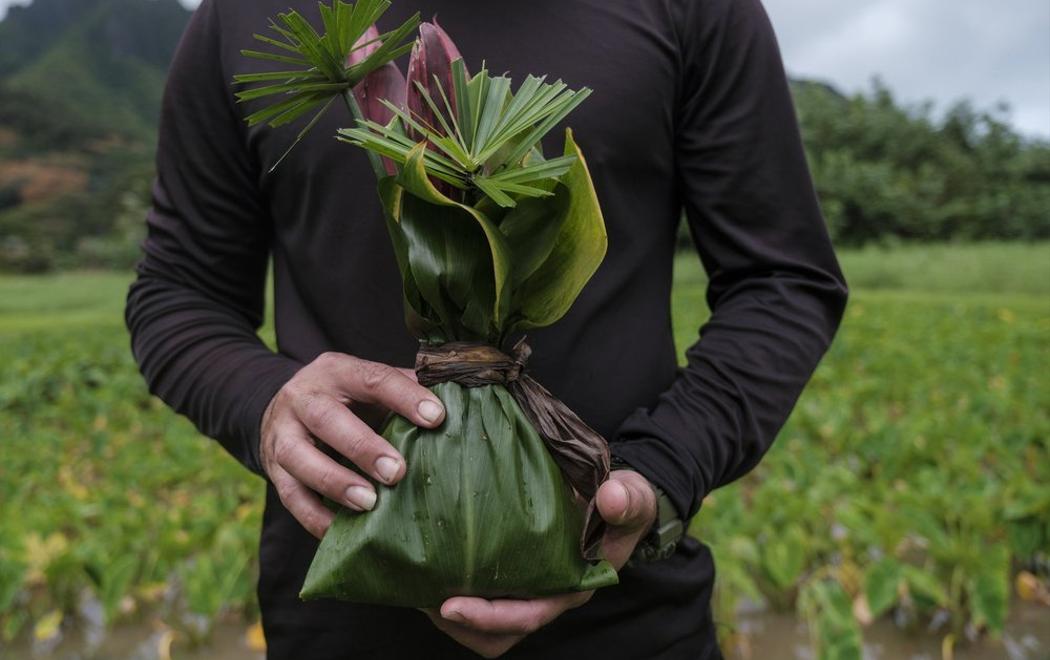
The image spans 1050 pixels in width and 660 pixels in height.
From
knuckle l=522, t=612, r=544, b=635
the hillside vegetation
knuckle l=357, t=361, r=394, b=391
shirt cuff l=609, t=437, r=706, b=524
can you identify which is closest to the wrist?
shirt cuff l=609, t=437, r=706, b=524

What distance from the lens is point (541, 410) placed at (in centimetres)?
82

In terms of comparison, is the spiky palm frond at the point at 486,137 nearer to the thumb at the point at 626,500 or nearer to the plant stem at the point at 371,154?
the plant stem at the point at 371,154

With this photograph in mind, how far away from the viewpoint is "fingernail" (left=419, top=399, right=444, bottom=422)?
2.53 feet

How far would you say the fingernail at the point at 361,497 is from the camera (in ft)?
2.53

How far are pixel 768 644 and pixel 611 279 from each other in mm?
1741

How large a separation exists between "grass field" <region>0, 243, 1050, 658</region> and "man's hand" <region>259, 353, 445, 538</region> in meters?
1.52

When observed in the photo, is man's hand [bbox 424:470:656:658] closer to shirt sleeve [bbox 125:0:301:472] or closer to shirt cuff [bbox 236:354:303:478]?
shirt cuff [bbox 236:354:303:478]

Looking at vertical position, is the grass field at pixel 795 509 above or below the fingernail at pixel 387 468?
below

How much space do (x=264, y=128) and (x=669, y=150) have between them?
470 millimetres

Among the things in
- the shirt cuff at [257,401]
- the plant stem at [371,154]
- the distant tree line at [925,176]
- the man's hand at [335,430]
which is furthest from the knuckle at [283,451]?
the distant tree line at [925,176]

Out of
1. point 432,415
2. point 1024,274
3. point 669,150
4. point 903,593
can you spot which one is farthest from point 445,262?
point 1024,274

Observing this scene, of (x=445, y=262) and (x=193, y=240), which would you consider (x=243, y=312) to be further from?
(x=445, y=262)

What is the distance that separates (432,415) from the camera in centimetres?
77

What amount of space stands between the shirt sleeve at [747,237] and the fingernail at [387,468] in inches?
12.3
